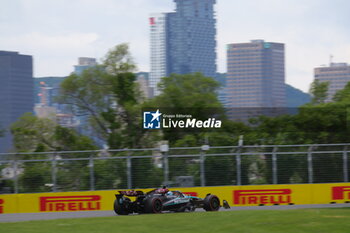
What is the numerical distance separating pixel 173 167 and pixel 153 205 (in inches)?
189

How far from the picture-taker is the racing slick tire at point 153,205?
707 inches

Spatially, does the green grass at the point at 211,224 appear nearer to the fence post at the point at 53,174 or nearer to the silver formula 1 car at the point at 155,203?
the silver formula 1 car at the point at 155,203

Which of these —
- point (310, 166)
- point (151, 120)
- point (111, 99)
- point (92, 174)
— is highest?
point (111, 99)

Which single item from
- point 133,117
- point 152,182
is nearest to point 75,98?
point 133,117

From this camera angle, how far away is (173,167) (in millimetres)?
22672

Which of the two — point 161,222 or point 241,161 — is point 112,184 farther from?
point 161,222

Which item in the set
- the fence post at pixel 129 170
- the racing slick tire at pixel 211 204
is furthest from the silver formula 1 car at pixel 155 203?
the fence post at pixel 129 170

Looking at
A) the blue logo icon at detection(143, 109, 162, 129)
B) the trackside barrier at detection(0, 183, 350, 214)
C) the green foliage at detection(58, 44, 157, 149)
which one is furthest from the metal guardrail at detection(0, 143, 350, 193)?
the green foliage at detection(58, 44, 157, 149)

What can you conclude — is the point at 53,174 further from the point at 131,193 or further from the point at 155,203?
the point at 155,203

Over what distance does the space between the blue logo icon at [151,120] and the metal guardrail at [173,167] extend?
20.3 m

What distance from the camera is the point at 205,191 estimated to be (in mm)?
22266

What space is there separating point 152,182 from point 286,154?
5.68 m

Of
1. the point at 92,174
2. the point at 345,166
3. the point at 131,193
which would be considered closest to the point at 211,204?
the point at 131,193

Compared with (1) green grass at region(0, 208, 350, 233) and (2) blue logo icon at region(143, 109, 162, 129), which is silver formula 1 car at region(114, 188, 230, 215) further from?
(2) blue logo icon at region(143, 109, 162, 129)
